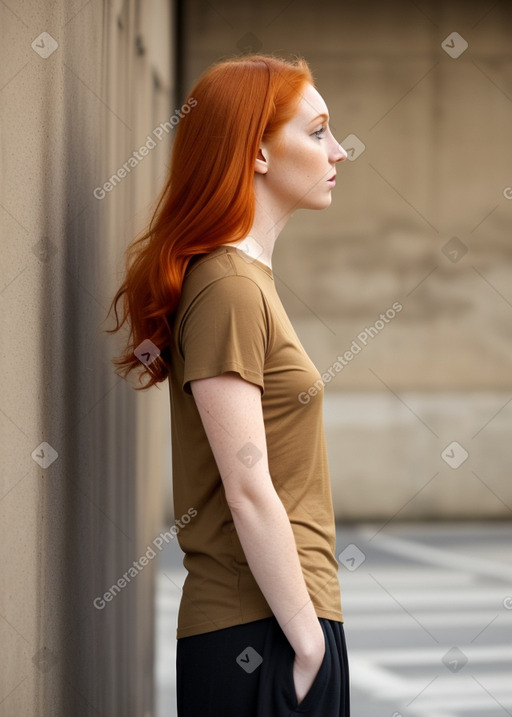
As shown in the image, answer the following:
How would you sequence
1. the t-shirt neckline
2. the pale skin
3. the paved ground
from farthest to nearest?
the paved ground, the t-shirt neckline, the pale skin

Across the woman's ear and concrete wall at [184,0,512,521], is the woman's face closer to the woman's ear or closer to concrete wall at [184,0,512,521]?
the woman's ear

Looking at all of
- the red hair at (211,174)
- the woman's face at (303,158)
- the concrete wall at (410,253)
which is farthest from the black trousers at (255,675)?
the concrete wall at (410,253)

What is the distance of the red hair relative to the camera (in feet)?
6.34

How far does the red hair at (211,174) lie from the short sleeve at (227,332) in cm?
12

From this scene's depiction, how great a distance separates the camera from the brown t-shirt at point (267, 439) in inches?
70.9

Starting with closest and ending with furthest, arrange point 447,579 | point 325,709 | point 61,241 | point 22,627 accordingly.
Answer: point 325,709, point 22,627, point 61,241, point 447,579

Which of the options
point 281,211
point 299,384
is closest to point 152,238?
point 281,211

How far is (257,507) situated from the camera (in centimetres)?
179

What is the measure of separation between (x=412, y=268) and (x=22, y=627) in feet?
28.9

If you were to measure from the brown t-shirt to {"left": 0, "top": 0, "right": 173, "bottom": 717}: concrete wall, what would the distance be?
321 millimetres

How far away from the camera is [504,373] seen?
1056 cm

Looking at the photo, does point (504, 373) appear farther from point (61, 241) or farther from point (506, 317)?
point (61, 241)

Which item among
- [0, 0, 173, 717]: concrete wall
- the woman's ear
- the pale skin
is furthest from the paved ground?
the woman's ear

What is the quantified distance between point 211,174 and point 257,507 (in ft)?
2.09
